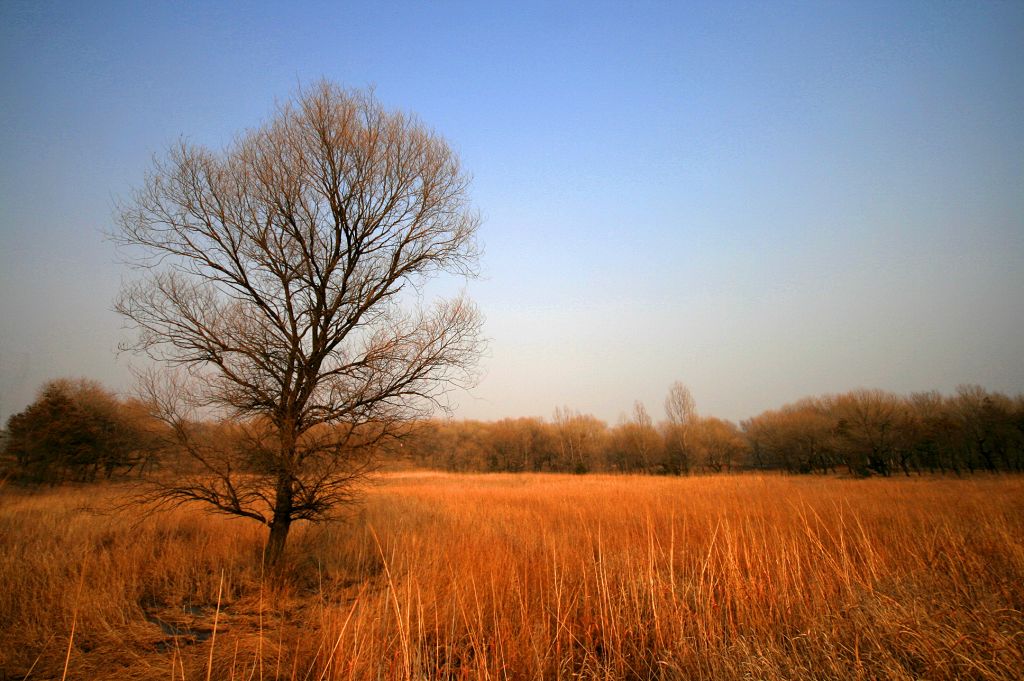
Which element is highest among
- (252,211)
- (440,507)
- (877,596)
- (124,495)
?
(252,211)

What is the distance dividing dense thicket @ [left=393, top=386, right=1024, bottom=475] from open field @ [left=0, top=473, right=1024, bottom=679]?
2.59m

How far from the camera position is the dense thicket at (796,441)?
33000 millimetres

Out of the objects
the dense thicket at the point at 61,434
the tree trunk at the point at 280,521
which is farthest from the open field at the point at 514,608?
the dense thicket at the point at 61,434

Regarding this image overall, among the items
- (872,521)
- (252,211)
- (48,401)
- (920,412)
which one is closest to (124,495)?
(252,211)

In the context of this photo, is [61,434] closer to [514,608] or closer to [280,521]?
[280,521]

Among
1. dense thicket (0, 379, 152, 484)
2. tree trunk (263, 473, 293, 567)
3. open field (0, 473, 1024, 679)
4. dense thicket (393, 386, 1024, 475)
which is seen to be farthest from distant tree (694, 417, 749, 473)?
dense thicket (0, 379, 152, 484)

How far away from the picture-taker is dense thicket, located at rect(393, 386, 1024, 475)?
33.0m

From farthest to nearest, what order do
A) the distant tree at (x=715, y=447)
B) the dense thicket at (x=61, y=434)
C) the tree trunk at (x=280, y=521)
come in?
the distant tree at (x=715, y=447) → the dense thicket at (x=61, y=434) → the tree trunk at (x=280, y=521)

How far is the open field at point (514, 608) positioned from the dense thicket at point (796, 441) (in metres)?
2.59

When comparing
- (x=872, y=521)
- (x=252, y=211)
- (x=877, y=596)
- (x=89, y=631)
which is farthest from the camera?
(x=872, y=521)

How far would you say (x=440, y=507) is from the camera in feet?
39.9

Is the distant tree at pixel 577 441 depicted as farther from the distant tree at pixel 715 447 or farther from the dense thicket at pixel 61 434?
the dense thicket at pixel 61 434

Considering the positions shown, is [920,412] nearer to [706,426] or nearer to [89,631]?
[706,426]

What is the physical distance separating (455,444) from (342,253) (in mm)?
54388
